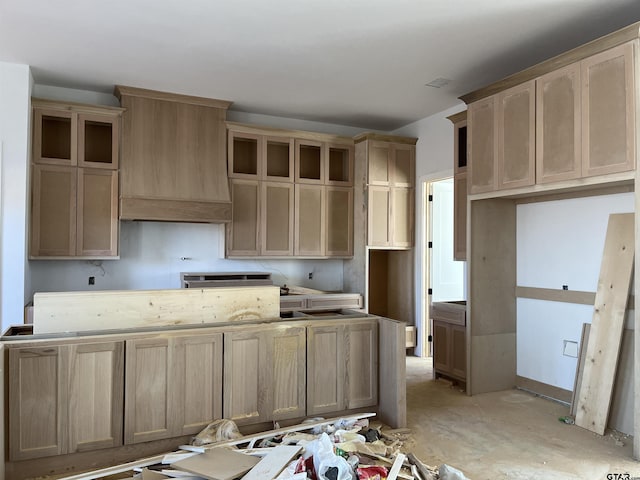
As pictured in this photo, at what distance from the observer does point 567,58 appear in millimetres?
3354

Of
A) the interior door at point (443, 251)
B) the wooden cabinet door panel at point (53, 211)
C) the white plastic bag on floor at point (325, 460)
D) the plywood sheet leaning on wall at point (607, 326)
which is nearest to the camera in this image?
the white plastic bag on floor at point (325, 460)

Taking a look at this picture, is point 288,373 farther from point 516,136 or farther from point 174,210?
point 516,136

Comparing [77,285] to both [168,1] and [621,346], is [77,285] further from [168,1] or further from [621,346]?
[621,346]

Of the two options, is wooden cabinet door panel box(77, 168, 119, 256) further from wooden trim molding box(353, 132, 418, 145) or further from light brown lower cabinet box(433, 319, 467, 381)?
light brown lower cabinet box(433, 319, 467, 381)

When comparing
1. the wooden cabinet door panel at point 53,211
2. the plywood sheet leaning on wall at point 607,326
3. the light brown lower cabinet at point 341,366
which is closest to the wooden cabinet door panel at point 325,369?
the light brown lower cabinet at point 341,366

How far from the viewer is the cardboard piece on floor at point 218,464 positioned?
2.26 metres

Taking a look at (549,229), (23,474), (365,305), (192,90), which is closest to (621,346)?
(549,229)

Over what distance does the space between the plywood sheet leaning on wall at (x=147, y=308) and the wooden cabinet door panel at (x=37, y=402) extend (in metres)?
0.22

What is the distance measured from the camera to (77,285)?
4.81 meters

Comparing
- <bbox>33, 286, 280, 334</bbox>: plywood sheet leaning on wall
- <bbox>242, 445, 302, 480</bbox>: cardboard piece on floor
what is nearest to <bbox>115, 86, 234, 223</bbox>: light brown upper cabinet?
<bbox>33, 286, 280, 334</bbox>: plywood sheet leaning on wall

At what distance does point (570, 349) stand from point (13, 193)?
200 inches

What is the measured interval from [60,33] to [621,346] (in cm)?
488

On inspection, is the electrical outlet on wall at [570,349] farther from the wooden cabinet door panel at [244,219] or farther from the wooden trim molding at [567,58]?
the wooden cabinet door panel at [244,219]

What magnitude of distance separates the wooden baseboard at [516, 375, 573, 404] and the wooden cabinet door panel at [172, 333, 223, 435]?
296 cm
